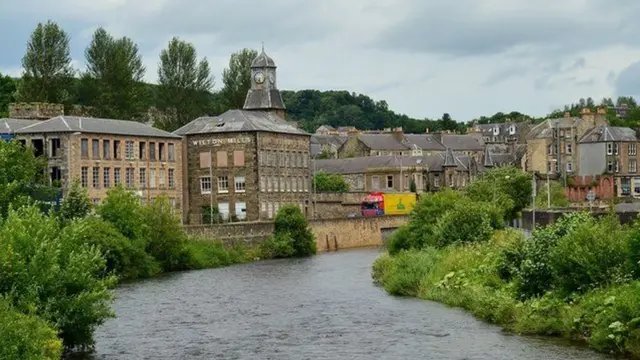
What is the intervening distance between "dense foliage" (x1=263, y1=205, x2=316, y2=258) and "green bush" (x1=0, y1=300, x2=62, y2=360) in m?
61.0

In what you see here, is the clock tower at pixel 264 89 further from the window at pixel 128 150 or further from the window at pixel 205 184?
the window at pixel 128 150

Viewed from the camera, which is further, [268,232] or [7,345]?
[268,232]

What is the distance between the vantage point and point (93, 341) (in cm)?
4178

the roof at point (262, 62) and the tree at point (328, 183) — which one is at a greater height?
the roof at point (262, 62)

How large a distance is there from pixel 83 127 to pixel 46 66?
1996 cm

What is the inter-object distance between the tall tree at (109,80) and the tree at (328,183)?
26.8m

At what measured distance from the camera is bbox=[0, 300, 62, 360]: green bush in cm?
3022

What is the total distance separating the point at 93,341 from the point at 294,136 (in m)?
76.8

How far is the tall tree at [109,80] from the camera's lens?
11794 cm

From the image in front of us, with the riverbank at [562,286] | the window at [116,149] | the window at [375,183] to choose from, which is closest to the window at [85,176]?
the window at [116,149]

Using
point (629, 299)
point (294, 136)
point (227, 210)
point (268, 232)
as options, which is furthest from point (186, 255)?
point (629, 299)

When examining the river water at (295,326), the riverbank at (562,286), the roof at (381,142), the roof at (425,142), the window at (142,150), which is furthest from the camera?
the roof at (425,142)

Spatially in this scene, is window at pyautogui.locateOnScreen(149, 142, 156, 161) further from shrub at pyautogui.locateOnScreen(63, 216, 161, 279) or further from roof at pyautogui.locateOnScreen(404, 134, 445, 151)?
roof at pyautogui.locateOnScreen(404, 134, 445, 151)

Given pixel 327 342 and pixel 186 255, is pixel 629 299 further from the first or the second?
pixel 186 255
